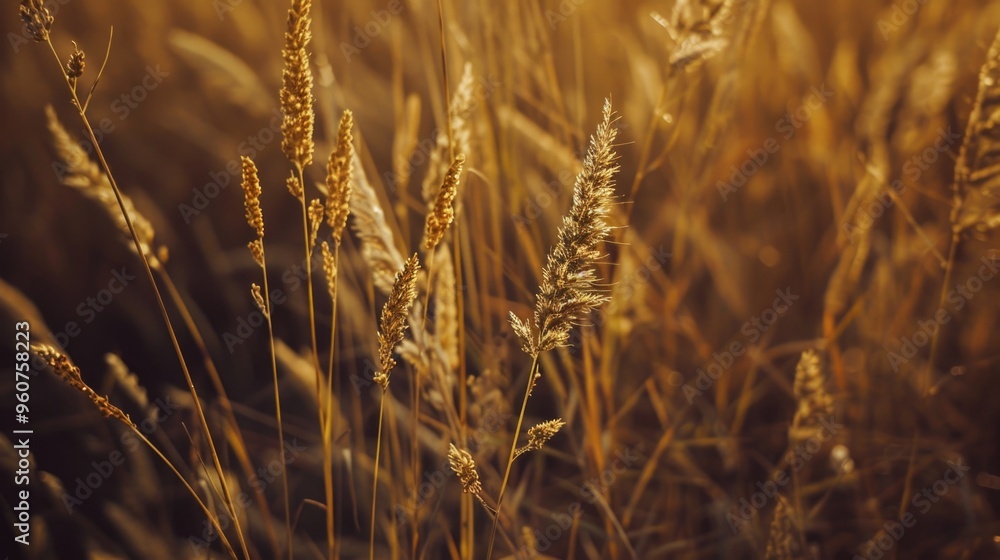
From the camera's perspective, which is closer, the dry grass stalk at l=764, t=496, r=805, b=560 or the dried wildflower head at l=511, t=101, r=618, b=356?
the dried wildflower head at l=511, t=101, r=618, b=356

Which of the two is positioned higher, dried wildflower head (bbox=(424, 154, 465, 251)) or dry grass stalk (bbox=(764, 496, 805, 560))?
dried wildflower head (bbox=(424, 154, 465, 251))

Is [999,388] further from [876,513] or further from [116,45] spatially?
[116,45]

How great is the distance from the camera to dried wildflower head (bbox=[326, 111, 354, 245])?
672 millimetres

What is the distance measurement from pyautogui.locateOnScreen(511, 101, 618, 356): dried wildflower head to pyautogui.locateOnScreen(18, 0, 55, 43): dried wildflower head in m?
0.52

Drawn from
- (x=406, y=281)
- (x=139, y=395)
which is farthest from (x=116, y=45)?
(x=406, y=281)

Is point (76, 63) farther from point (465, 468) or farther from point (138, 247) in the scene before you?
point (465, 468)

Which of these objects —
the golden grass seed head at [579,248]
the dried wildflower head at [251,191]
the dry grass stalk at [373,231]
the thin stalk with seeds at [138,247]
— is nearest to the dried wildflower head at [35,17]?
the thin stalk with seeds at [138,247]

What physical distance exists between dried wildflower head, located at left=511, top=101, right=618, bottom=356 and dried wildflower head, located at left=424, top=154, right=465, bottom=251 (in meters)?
0.11

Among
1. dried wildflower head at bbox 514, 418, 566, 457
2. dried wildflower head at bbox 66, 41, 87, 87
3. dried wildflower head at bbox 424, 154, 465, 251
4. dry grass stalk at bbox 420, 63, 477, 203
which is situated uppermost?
dried wildflower head at bbox 66, 41, 87, 87

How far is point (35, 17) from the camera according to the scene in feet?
2.10

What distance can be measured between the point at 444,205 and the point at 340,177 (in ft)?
0.39

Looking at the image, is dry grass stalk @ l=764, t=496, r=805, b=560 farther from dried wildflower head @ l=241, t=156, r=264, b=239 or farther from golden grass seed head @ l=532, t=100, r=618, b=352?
dried wildflower head @ l=241, t=156, r=264, b=239

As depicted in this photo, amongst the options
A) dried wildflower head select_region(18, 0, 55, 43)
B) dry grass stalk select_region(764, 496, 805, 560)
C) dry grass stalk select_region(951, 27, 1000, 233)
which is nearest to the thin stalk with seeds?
dried wildflower head select_region(18, 0, 55, 43)

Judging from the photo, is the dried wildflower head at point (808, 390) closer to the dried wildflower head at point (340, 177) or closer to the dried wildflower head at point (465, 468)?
the dried wildflower head at point (465, 468)
